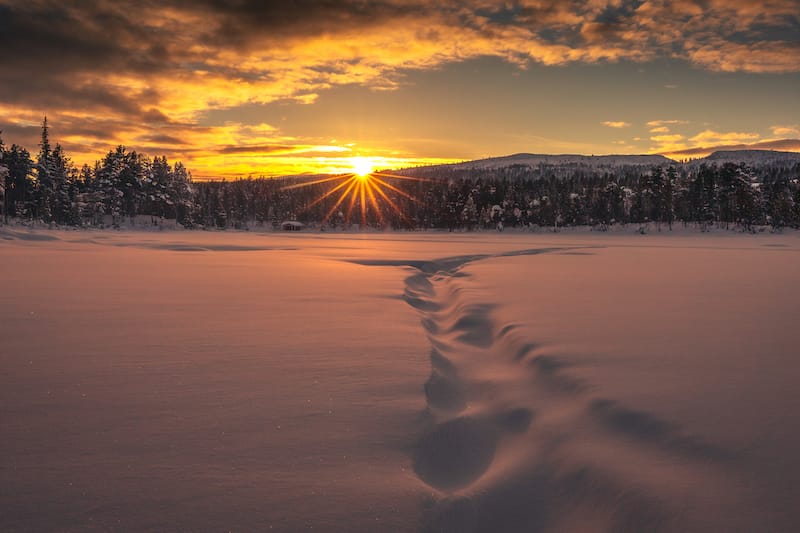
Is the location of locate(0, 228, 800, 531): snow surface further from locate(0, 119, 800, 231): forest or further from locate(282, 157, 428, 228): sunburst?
locate(282, 157, 428, 228): sunburst

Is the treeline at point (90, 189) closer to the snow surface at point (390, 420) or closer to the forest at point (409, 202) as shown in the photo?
the forest at point (409, 202)

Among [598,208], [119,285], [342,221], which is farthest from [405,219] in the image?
[119,285]

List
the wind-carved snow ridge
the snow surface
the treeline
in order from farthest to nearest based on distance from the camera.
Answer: the treeline < the wind-carved snow ridge < the snow surface

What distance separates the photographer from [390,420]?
4395 millimetres

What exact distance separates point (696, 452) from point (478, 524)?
1.84m

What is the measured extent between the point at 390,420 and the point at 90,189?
357ft

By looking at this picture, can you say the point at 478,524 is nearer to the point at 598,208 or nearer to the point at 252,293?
the point at 252,293

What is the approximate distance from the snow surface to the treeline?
7154 cm

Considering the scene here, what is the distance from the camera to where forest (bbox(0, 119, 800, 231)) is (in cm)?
8144

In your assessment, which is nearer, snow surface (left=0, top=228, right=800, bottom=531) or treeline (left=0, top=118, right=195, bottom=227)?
snow surface (left=0, top=228, right=800, bottom=531)

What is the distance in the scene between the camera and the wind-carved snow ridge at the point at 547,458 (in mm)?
3146

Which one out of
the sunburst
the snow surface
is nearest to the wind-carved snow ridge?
the snow surface

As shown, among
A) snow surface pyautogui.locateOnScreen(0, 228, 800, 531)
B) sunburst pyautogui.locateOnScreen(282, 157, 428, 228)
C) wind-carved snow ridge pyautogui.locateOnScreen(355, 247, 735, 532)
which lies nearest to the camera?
snow surface pyautogui.locateOnScreen(0, 228, 800, 531)

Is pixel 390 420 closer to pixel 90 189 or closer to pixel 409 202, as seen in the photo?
pixel 90 189
